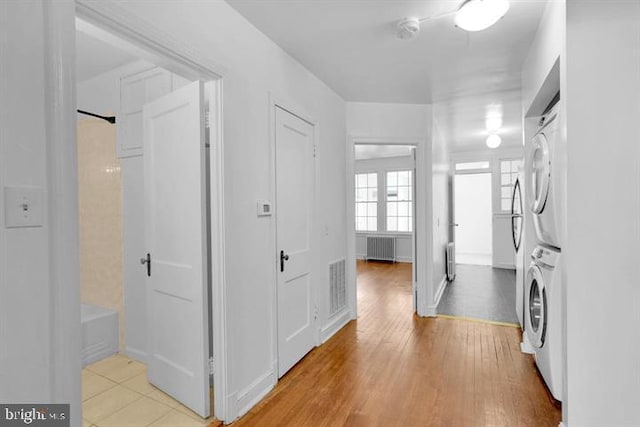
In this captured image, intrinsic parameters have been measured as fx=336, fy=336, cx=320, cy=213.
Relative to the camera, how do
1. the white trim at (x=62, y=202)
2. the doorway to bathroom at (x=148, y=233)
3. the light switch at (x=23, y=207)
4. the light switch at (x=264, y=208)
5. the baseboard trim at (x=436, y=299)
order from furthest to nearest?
1. the baseboard trim at (x=436, y=299)
2. the light switch at (x=264, y=208)
3. the doorway to bathroom at (x=148, y=233)
4. the white trim at (x=62, y=202)
5. the light switch at (x=23, y=207)

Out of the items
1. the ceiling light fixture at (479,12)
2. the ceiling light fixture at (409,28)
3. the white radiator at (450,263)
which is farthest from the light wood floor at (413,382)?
the ceiling light fixture at (409,28)

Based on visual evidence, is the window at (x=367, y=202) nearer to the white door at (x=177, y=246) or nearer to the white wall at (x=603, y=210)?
the white door at (x=177, y=246)

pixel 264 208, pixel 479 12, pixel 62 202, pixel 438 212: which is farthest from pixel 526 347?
pixel 62 202

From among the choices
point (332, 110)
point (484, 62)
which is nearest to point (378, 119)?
point (332, 110)

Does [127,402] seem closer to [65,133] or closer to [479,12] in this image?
[65,133]

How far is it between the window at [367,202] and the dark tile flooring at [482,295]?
238cm

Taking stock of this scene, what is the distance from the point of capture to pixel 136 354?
9.43 ft

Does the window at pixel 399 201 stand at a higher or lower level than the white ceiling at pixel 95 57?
lower

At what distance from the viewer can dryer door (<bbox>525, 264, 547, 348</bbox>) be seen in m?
2.16

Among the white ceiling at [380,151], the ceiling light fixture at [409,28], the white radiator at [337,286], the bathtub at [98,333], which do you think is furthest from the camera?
the white ceiling at [380,151]

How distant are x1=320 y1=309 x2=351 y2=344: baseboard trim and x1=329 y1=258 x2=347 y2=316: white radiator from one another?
76mm

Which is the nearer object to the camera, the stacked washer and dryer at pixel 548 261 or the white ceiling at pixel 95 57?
the stacked washer and dryer at pixel 548 261

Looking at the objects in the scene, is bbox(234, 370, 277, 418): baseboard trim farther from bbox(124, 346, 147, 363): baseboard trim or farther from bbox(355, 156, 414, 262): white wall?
bbox(355, 156, 414, 262): white wall

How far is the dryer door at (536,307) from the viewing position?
216cm
